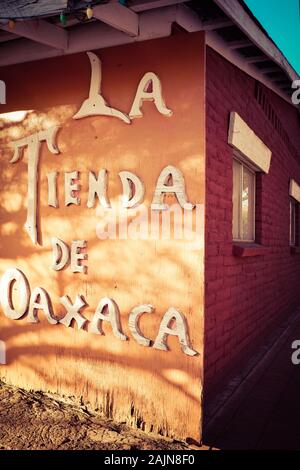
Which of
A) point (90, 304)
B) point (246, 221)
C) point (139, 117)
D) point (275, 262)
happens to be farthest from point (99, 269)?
point (275, 262)

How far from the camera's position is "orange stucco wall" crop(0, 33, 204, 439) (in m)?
3.09

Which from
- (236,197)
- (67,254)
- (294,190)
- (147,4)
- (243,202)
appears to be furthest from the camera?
(294,190)

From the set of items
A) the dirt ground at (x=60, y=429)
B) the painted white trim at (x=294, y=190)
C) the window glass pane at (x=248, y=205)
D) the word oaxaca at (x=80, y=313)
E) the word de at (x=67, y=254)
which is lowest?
the dirt ground at (x=60, y=429)

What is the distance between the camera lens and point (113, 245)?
3.39 m

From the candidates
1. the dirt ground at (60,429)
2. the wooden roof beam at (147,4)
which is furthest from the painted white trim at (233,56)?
the dirt ground at (60,429)

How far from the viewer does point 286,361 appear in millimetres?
4812

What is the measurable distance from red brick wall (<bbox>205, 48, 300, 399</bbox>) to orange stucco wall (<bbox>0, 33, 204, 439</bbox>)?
0.21m

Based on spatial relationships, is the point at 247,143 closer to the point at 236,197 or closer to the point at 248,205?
the point at 236,197

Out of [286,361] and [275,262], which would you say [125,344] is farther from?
[275,262]

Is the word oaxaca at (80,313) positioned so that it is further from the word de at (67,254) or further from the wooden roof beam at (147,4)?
the wooden roof beam at (147,4)

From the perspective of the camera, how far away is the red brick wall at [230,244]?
330cm

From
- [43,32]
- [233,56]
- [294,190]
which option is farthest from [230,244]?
[294,190]

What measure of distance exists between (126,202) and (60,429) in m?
1.94

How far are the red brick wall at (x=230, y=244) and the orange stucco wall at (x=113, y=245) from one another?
0.21m
